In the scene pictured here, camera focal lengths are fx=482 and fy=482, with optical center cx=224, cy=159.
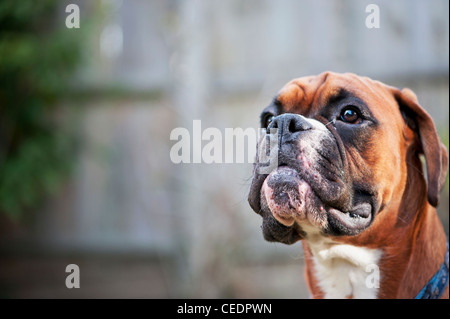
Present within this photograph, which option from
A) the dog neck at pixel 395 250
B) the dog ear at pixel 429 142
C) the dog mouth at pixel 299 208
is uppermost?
the dog ear at pixel 429 142

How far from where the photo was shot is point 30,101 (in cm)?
585

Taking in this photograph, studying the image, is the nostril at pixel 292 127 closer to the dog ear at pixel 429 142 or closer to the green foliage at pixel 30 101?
the dog ear at pixel 429 142

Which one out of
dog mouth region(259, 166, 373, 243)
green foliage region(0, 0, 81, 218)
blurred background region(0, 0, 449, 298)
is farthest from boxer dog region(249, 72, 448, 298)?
green foliage region(0, 0, 81, 218)

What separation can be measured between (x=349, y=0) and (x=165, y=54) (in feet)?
8.06

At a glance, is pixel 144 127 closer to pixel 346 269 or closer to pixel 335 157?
pixel 346 269

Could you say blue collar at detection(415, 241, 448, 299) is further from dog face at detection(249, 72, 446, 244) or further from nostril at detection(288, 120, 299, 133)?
nostril at detection(288, 120, 299, 133)

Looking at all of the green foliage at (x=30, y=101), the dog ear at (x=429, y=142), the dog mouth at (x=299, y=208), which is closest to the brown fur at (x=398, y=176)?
the dog ear at (x=429, y=142)

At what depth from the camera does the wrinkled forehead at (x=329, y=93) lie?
5.32 ft

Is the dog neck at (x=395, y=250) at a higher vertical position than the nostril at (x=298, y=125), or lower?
lower

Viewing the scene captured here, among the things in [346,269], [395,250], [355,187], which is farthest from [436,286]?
[355,187]

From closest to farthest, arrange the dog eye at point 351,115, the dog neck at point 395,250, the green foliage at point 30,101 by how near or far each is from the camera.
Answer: the dog eye at point 351,115, the dog neck at point 395,250, the green foliage at point 30,101

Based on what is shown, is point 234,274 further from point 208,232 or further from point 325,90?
point 325,90

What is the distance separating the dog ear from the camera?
163 cm

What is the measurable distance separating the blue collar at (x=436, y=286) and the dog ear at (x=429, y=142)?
25 cm
